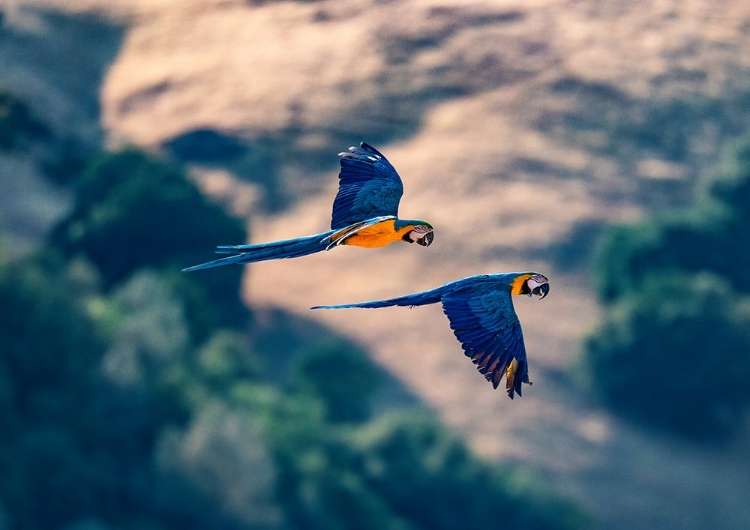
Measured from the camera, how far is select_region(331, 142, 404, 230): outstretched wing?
15.5 meters

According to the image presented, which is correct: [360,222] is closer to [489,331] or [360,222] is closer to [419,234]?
[419,234]

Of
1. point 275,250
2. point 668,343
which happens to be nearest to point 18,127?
point 668,343

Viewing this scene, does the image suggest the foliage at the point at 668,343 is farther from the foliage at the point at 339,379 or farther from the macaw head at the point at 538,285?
the macaw head at the point at 538,285

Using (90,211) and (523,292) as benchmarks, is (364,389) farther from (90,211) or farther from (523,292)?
(523,292)

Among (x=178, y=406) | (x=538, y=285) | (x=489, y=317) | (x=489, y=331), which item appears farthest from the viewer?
(x=178, y=406)

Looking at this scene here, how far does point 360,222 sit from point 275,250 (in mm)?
1196

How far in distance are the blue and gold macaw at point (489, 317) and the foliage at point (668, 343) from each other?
5574cm

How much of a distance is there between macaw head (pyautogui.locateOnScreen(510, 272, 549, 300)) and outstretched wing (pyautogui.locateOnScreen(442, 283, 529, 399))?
0.79 ft

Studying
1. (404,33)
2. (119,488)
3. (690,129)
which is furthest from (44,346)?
(690,129)

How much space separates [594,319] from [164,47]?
1042 inches

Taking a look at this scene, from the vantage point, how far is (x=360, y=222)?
14352mm

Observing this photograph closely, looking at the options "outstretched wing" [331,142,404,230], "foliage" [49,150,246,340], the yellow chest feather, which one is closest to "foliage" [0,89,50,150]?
"foliage" [49,150,246,340]

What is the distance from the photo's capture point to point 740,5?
56.8 meters

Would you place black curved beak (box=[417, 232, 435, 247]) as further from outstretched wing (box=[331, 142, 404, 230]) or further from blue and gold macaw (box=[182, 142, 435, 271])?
outstretched wing (box=[331, 142, 404, 230])
